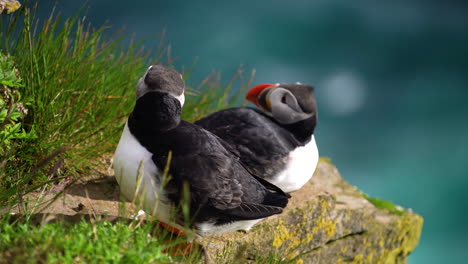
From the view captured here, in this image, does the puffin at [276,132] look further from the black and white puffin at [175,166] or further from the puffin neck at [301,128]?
the black and white puffin at [175,166]

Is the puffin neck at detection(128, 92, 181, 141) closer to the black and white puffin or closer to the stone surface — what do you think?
the black and white puffin

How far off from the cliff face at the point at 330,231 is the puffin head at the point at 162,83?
1.39 m

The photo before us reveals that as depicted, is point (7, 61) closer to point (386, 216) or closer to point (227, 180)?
point (227, 180)

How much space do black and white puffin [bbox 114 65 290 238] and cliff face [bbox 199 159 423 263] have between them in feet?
1.73

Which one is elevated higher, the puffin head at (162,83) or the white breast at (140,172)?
the puffin head at (162,83)

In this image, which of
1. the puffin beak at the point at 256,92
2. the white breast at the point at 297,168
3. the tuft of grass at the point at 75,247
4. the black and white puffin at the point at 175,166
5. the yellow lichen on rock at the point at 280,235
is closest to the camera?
the tuft of grass at the point at 75,247

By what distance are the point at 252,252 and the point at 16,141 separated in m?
2.49

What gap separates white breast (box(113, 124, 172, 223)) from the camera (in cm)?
365

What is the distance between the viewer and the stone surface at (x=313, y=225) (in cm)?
445

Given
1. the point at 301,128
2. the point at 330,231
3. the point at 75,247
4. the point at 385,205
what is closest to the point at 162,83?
the point at 75,247

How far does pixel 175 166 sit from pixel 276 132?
61.2 inches

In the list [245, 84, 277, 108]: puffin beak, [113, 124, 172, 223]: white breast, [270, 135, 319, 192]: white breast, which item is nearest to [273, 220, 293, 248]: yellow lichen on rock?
[270, 135, 319, 192]: white breast

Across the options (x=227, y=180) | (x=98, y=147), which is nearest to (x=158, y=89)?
(x=227, y=180)

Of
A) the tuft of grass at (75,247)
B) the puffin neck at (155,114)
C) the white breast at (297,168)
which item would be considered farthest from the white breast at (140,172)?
the white breast at (297,168)
